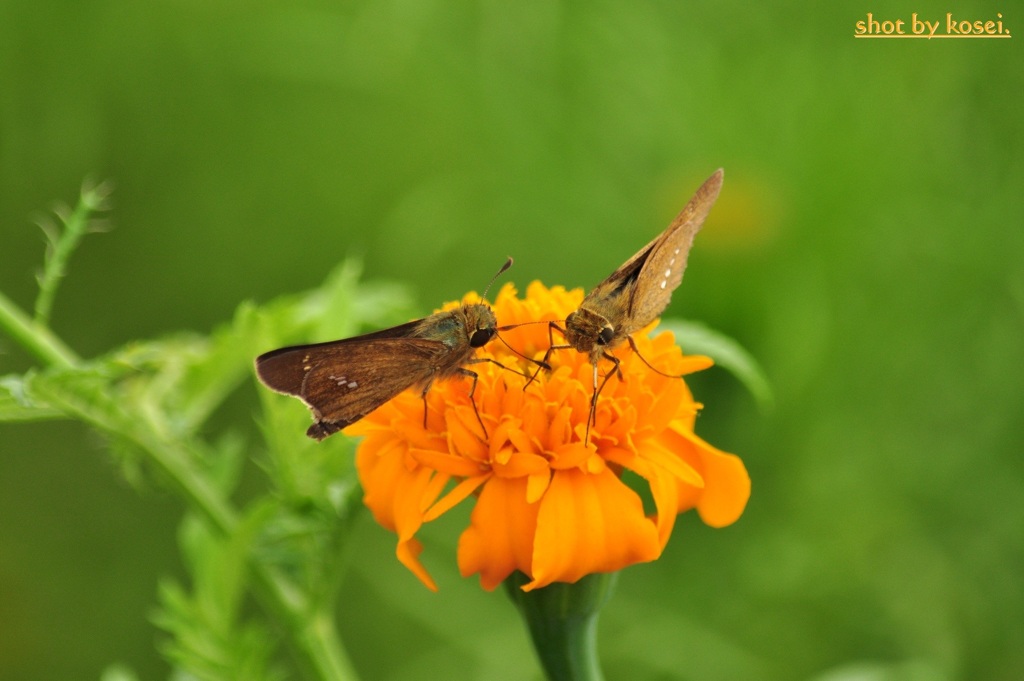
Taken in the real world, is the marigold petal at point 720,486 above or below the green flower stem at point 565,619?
above

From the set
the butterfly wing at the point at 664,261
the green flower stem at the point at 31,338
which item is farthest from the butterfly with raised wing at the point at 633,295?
the green flower stem at the point at 31,338

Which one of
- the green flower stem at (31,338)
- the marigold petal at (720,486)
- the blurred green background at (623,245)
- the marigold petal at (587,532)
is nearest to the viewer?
the marigold petal at (587,532)

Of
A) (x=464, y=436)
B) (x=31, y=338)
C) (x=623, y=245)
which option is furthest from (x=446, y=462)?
(x=623, y=245)

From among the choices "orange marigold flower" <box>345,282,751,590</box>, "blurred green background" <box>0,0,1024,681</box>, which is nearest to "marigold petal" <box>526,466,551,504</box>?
"orange marigold flower" <box>345,282,751,590</box>

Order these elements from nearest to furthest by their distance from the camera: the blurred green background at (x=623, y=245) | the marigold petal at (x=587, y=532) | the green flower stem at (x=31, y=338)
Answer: the marigold petal at (x=587, y=532) < the green flower stem at (x=31, y=338) < the blurred green background at (x=623, y=245)

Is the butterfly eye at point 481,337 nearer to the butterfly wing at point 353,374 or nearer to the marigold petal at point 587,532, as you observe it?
the butterfly wing at point 353,374

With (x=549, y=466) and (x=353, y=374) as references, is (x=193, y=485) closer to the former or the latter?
(x=353, y=374)

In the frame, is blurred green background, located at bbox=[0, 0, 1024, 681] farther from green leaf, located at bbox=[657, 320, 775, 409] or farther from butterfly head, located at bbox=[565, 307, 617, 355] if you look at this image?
butterfly head, located at bbox=[565, 307, 617, 355]
